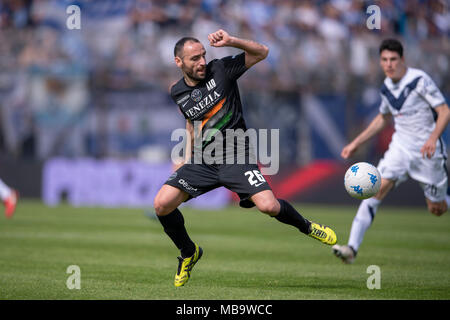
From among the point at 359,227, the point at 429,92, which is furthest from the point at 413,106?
the point at 359,227

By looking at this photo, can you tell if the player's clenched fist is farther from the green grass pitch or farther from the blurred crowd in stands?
the blurred crowd in stands

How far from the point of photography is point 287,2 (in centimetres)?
2516

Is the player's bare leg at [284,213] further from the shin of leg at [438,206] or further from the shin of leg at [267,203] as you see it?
the shin of leg at [438,206]

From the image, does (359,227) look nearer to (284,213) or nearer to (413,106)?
(413,106)

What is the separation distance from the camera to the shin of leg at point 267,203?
719 centimetres

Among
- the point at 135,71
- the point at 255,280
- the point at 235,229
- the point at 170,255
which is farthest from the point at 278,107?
the point at 255,280

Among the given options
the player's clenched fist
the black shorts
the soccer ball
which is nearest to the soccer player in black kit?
the black shorts

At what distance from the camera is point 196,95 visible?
7535 millimetres

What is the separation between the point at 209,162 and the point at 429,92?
3.39 m

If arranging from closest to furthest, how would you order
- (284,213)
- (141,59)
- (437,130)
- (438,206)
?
(284,213) < (437,130) < (438,206) < (141,59)

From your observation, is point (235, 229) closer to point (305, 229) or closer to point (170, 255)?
point (170, 255)

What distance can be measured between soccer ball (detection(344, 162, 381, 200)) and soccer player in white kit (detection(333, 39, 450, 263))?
0.92 meters

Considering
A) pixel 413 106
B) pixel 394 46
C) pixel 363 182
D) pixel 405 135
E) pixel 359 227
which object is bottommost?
pixel 359 227
